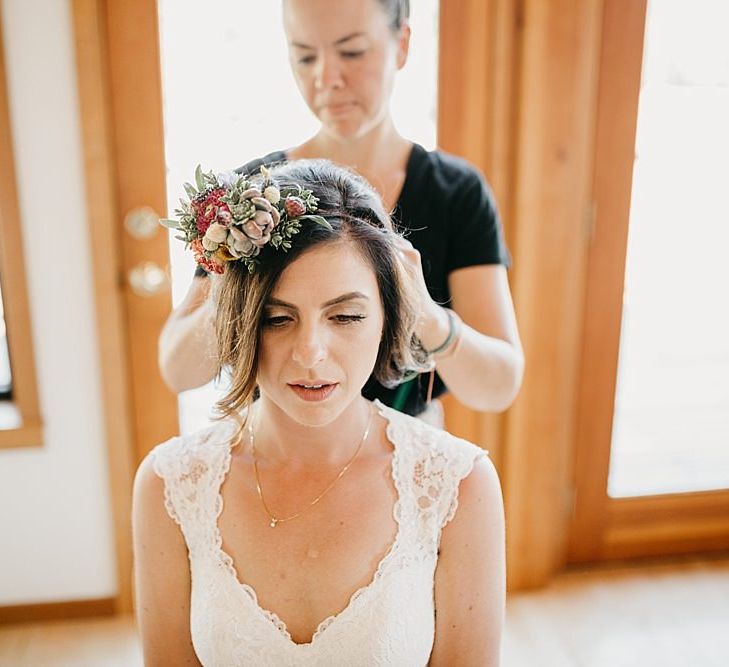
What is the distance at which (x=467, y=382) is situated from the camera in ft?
3.84

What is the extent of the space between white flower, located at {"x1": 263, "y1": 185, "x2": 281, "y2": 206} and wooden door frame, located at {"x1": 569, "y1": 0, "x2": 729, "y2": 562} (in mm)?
1483

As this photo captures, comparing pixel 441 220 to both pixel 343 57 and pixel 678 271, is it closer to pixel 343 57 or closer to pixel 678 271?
pixel 343 57

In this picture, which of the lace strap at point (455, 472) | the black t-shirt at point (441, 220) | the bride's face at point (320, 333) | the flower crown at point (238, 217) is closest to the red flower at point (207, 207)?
the flower crown at point (238, 217)

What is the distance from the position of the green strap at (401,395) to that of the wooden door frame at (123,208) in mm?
973

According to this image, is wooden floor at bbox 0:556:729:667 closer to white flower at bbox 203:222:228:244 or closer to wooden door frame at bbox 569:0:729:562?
wooden door frame at bbox 569:0:729:562

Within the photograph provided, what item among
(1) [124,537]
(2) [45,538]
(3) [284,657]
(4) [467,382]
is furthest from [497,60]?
(2) [45,538]

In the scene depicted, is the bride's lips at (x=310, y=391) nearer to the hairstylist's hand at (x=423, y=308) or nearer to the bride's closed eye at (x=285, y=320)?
the bride's closed eye at (x=285, y=320)

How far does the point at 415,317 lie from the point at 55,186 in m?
1.26

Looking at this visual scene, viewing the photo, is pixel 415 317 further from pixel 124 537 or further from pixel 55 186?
pixel 124 537

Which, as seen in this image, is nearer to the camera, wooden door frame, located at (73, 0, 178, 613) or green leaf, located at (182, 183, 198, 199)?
green leaf, located at (182, 183, 198, 199)

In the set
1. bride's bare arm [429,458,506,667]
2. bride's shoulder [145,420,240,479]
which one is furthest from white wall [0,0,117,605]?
bride's bare arm [429,458,506,667]

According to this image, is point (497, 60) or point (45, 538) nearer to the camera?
point (497, 60)

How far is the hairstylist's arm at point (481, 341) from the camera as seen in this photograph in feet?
3.66

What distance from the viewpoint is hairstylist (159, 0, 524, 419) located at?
1104 millimetres
